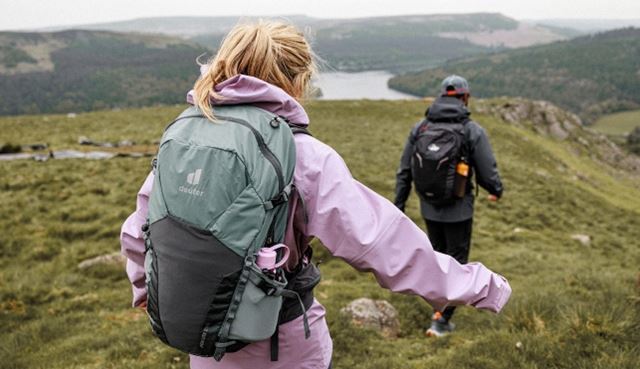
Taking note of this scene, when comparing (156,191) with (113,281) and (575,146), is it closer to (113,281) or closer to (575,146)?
(113,281)

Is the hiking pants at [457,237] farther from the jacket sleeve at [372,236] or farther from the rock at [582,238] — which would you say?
the rock at [582,238]

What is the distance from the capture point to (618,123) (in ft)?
480

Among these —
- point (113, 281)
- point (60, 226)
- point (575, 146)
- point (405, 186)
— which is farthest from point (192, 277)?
point (575, 146)

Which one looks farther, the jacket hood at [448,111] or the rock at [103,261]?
the rock at [103,261]

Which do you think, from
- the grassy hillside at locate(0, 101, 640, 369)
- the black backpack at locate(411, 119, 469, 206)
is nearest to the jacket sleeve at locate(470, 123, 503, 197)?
the black backpack at locate(411, 119, 469, 206)

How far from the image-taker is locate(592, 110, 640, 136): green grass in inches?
5349

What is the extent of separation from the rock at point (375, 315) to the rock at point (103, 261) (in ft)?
15.3

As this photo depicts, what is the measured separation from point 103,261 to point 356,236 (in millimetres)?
8276

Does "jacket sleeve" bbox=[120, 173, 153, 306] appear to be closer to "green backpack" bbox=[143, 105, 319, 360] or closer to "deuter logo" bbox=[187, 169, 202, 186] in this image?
"green backpack" bbox=[143, 105, 319, 360]

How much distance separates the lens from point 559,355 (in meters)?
4.98

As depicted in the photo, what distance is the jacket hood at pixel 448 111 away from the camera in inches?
228

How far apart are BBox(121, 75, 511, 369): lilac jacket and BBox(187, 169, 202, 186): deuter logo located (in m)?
0.37

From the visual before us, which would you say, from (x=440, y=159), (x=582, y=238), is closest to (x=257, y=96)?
(x=440, y=159)

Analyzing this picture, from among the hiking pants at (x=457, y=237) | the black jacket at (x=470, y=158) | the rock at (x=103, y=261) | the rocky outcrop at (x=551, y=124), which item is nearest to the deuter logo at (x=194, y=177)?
the black jacket at (x=470, y=158)
